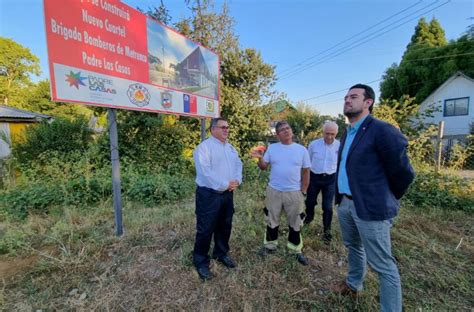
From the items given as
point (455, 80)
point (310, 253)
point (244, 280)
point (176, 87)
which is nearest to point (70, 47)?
point (176, 87)

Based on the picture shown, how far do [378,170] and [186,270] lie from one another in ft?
7.08

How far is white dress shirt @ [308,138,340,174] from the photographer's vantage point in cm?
304

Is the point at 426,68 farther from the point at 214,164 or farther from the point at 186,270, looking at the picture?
the point at 186,270

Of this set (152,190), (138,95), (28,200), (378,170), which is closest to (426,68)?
(378,170)

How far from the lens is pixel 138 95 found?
3162mm

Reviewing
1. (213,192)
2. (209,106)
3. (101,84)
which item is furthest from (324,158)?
(101,84)

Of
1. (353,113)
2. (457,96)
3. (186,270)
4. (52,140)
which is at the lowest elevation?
(186,270)

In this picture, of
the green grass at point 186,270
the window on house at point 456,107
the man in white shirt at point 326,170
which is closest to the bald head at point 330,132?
the man in white shirt at point 326,170

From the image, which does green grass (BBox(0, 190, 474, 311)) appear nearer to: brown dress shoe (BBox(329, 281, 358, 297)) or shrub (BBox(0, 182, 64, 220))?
brown dress shoe (BBox(329, 281, 358, 297))

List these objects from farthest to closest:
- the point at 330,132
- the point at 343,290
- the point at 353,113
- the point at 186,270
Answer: the point at 330,132 < the point at 186,270 < the point at 343,290 < the point at 353,113

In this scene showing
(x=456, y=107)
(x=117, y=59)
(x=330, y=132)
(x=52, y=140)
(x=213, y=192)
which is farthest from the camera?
(x=456, y=107)

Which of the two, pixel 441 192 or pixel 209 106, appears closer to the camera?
pixel 441 192

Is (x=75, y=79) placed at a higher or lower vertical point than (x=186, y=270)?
higher

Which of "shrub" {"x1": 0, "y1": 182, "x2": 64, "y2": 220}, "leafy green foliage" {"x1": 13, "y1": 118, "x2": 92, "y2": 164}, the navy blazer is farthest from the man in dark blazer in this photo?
"leafy green foliage" {"x1": 13, "y1": 118, "x2": 92, "y2": 164}
